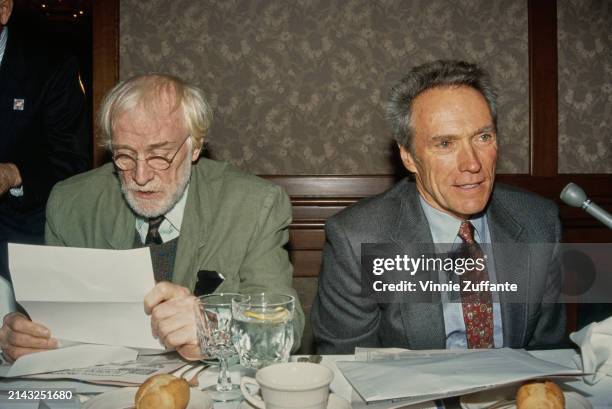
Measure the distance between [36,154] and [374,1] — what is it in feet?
6.01

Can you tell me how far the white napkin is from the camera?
106 cm

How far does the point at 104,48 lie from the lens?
9.62ft

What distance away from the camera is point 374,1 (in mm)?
2969

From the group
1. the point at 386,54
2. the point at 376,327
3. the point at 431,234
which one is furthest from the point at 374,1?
the point at 376,327

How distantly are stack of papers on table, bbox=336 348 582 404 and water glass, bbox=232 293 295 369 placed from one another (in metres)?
0.12

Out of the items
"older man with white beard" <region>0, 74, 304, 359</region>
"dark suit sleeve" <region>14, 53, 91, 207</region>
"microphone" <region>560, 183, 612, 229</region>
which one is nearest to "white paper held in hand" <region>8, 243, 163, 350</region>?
"older man with white beard" <region>0, 74, 304, 359</region>

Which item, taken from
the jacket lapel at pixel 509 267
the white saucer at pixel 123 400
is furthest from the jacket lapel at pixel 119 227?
the jacket lapel at pixel 509 267

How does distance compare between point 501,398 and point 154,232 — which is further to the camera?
point 154,232

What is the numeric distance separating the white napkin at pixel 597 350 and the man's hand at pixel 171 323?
30.0 inches

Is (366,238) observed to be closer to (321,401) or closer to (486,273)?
(486,273)

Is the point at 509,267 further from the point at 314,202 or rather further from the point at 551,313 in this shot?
the point at 314,202

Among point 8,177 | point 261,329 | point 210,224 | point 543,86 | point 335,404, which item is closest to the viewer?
point 335,404

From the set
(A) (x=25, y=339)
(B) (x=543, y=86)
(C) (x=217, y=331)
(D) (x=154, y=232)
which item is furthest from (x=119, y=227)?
(B) (x=543, y=86)

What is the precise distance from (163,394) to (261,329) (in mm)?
209
